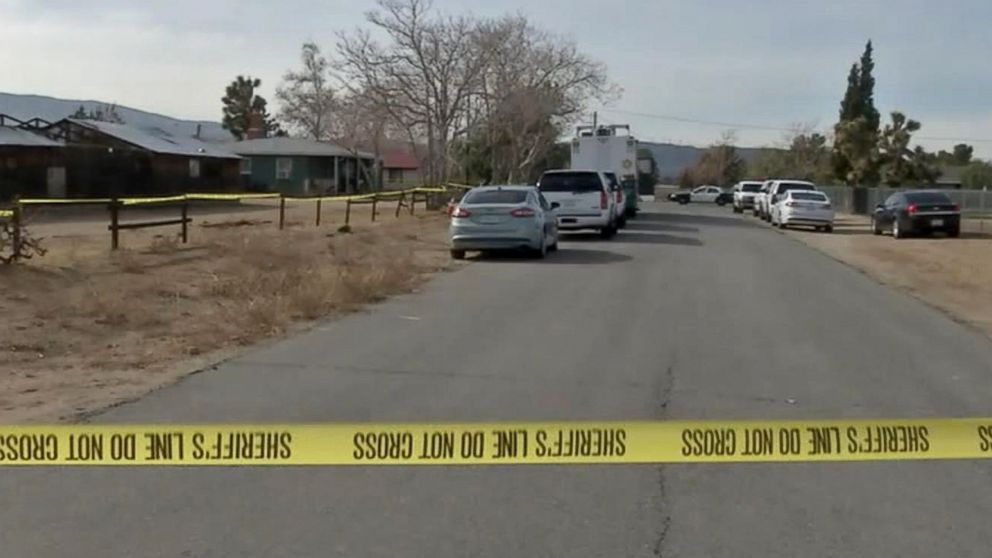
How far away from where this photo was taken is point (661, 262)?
22.4 metres

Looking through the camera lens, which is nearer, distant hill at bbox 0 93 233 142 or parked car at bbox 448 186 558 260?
parked car at bbox 448 186 558 260

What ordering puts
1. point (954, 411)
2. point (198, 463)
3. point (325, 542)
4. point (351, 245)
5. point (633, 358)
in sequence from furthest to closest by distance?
1. point (351, 245)
2. point (633, 358)
3. point (954, 411)
4. point (198, 463)
5. point (325, 542)

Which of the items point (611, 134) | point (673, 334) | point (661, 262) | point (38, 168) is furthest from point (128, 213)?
point (673, 334)

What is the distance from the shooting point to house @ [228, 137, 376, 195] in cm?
7375

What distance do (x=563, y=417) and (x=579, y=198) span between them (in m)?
21.2

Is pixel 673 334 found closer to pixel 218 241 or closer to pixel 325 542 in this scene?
pixel 325 542

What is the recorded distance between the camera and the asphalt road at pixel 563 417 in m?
5.43

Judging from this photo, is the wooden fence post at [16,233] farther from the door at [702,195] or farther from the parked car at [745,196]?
the door at [702,195]

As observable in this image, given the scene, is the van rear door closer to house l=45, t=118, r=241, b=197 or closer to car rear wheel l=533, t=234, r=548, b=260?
car rear wheel l=533, t=234, r=548, b=260

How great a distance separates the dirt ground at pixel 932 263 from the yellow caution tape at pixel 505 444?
282 inches

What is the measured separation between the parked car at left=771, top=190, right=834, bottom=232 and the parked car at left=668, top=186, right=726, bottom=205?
133ft

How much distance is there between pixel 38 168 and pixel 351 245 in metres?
23.4

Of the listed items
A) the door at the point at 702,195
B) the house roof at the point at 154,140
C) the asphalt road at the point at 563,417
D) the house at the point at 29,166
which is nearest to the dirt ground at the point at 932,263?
the asphalt road at the point at 563,417

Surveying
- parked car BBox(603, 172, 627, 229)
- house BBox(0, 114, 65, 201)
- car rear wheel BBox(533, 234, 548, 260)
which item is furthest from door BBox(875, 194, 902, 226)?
house BBox(0, 114, 65, 201)
